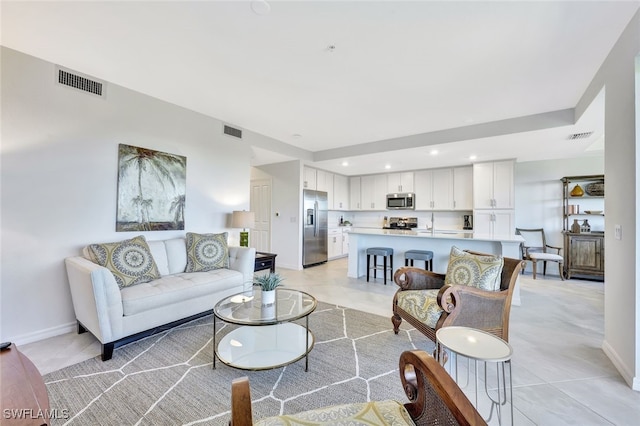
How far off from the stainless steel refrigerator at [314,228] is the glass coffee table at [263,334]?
3.26 m

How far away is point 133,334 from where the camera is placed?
2264mm

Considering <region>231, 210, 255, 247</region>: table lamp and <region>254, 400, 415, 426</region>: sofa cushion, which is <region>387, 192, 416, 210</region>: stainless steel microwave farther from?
<region>254, 400, 415, 426</region>: sofa cushion

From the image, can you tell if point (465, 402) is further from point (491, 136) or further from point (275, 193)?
point (275, 193)

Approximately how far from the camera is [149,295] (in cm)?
233

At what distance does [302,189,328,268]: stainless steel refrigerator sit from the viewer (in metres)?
5.79

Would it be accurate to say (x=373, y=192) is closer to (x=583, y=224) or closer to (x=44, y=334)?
(x=583, y=224)

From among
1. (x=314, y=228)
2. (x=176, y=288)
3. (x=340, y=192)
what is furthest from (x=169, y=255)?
(x=340, y=192)

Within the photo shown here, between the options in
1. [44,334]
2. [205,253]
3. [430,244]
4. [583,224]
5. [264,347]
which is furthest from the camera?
[583,224]

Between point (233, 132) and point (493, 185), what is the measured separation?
522cm

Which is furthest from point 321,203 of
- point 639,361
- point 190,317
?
point 639,361

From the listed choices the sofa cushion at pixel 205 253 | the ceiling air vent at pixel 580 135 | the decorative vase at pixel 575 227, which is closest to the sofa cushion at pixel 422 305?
the sofa cushion at pixel 205 253

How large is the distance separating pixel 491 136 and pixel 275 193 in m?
4.27

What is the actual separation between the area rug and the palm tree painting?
1418 mm

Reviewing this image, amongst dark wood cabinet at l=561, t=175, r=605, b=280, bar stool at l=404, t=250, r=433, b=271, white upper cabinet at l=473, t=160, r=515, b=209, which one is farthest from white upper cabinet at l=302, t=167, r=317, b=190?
dark wood cabinet at l=561, t=175, r=605, b=280
